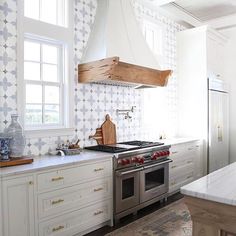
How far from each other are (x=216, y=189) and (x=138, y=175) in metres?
1.85

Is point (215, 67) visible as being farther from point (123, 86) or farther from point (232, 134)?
point (123, 86)

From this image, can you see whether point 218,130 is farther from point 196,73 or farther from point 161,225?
point 161,225

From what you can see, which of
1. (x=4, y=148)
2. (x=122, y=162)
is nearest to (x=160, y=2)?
(x=122, y=162)

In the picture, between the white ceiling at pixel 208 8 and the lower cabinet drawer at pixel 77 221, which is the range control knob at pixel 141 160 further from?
the white ceiling at pixel 208 8

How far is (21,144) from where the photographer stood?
8.70 feet

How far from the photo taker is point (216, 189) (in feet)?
5.12

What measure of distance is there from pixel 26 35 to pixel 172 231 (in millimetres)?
2745

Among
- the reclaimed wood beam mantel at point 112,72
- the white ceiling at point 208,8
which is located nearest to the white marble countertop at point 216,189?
the reclaimed wood beam mantel at point 112,72

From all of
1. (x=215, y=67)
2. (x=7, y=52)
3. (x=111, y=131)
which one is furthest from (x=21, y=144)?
(x=215, y=67)

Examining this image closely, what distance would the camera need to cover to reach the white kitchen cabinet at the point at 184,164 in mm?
4152

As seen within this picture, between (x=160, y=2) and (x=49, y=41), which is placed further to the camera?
(x=160, y=2)

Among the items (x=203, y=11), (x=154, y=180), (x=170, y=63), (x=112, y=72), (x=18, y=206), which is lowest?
(x=154, y=180)

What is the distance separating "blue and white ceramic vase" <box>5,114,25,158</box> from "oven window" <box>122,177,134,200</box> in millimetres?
1264

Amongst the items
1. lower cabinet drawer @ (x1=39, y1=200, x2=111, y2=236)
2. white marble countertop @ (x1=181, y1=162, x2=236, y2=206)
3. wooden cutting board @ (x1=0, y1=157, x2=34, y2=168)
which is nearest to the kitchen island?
white marble countertop @ (x1=181, y1=162, x2=236, y2=206)
